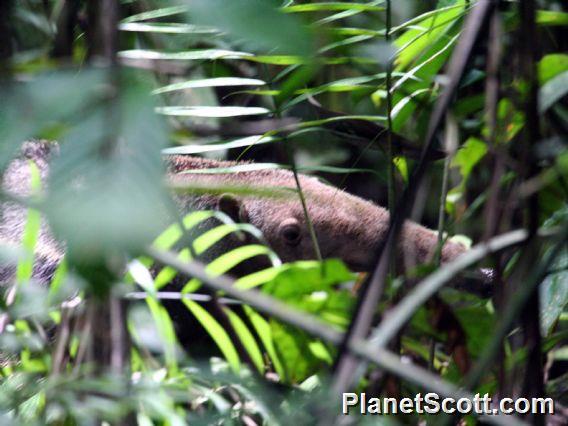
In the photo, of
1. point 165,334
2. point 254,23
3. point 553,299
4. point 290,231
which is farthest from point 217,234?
point 290,231

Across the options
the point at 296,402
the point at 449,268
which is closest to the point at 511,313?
the point at 449,268

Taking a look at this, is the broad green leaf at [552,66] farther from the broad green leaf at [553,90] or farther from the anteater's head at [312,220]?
the anteater's head at [312,220]

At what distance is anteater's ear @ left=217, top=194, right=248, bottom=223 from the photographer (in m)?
2.85

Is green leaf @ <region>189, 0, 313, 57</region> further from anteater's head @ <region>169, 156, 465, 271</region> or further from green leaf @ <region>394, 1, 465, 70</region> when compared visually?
anteater's head @ <region>169, 156, 465, 271</region>

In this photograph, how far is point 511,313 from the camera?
2.16 ft

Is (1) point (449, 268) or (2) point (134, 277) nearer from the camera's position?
(1) point (449, 268)

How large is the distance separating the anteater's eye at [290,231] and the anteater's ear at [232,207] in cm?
20

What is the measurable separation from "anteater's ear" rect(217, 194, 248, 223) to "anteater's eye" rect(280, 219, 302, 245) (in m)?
0.20

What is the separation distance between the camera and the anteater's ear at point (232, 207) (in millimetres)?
2854

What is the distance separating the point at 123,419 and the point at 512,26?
1315mm

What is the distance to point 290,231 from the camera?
10.3 feet

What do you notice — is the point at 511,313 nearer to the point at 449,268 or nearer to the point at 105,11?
the point at 449,268

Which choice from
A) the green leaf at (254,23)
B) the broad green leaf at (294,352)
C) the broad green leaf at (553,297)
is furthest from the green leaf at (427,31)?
the green leaf at (254,23)

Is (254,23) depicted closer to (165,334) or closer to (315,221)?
(165,334)
